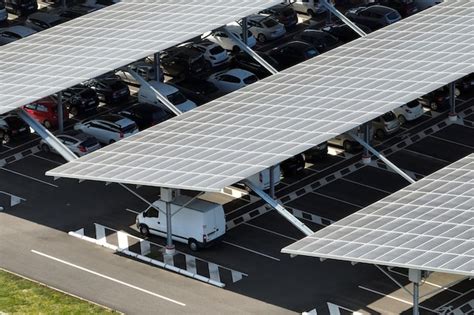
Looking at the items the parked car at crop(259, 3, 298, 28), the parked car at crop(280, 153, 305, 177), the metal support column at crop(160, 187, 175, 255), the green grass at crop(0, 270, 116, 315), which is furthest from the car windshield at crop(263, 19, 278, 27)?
the green grass at crop(0, 270, 116, 315)

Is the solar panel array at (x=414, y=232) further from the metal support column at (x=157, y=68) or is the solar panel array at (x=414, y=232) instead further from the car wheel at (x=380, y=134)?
the metal support column at (x=157, y=68)

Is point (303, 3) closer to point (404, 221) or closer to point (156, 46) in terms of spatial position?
point (156, 46)

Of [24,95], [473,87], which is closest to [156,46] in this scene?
[24,95]

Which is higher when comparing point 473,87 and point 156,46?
point 156,46

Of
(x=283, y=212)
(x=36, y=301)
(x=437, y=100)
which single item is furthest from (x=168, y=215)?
(x=437, y=100)

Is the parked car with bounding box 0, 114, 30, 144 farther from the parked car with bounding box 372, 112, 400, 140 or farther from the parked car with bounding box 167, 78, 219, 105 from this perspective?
the parked car with bounding box 372, 112, 400, 140

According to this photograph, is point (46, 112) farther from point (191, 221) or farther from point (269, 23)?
point (269, 23)
